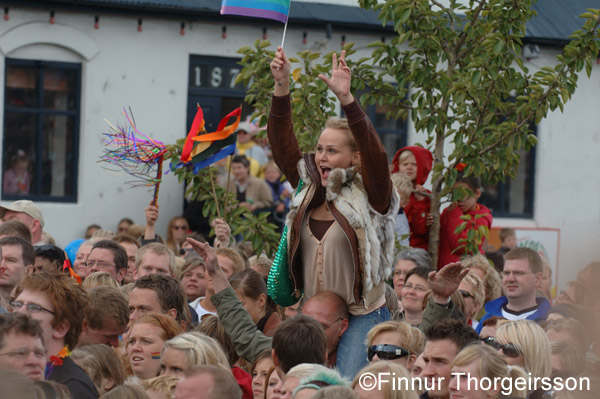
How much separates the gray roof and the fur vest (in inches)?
388

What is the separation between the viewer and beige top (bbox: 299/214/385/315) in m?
5.14

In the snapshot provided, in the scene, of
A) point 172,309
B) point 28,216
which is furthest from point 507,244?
point 172,309

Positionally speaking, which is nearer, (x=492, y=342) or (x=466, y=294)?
(x=492, y=342)

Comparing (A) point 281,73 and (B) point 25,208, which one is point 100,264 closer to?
(B) point 25,208

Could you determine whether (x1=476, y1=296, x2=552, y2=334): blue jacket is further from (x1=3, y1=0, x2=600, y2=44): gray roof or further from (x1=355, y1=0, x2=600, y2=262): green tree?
(x1=3, y1=0, x2=600, y2=44): gray roof

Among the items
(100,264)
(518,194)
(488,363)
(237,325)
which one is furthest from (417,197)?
(518,194)

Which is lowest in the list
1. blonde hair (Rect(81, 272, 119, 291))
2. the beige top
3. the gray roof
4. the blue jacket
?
the blue jacket

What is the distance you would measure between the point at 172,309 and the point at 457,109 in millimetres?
3617

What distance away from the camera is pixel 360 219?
506 centimetres

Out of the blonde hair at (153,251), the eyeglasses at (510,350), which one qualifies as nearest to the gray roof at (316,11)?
the blonde hair at (153,251)

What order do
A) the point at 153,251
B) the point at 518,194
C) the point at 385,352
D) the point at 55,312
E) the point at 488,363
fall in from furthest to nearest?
1. the point at 518,194
2. the point at 153,251
3. the point at 385,352
4. the point at 55,312
5. the point at 488,363

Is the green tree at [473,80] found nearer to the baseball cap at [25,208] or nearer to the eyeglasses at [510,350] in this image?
the baseball cap at [25,208]

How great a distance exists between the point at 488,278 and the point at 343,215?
3.11 m

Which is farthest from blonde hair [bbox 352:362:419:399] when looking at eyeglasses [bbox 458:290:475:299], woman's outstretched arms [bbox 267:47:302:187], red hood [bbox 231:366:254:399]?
eyeglasses [bbox 458:290:475:299]
